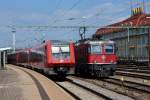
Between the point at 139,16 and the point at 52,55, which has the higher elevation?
the point at 139,16

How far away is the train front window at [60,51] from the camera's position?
32206 mm

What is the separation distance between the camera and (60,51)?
106 ft

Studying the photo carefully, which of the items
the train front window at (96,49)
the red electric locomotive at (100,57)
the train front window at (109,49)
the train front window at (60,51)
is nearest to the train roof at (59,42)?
the train front window at (60,51)

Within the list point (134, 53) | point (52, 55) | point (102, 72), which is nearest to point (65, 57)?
point (52, 55)

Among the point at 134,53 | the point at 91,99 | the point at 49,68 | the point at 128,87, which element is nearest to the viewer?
the point at 91,99

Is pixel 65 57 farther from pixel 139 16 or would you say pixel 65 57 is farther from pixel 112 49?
pixel 139 16

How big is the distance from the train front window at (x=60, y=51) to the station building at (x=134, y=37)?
1755 inches

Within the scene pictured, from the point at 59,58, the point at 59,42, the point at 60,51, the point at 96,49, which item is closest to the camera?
the point at 59,58

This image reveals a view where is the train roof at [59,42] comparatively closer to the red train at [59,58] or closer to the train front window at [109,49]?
the red train at [59,58]

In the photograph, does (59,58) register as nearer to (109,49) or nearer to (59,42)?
(59,42)

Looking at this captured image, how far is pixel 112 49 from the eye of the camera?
114ft

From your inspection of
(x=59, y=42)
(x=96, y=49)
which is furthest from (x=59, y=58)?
(x=96, y=49)

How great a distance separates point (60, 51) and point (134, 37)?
60610 mm

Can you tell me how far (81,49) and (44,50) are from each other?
4413mm
